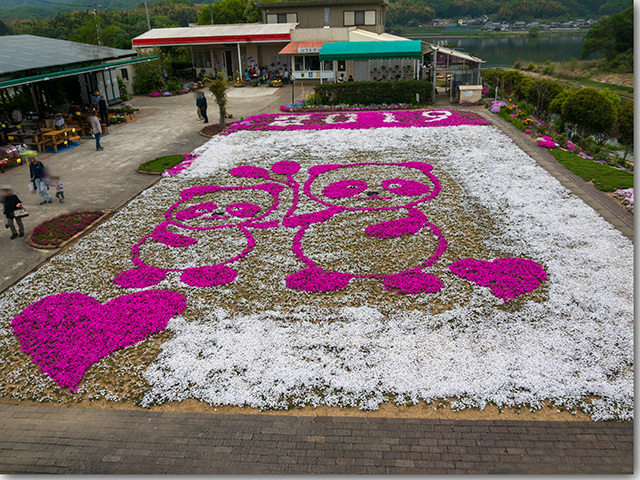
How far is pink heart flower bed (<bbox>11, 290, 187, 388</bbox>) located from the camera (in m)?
8.41

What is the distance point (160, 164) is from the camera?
1919 centimetres

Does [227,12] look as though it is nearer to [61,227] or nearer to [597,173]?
[61,227]

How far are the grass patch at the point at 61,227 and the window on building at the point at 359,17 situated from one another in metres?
39.4

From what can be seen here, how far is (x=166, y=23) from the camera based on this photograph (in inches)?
4636

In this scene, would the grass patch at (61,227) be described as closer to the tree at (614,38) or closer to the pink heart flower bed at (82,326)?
the pink heart flower bed at (82,326)

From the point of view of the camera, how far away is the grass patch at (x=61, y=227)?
13039 millimetres

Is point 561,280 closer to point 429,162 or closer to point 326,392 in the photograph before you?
point 326,392

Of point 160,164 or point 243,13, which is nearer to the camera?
point 160,164

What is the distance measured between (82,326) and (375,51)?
26405 millimetres

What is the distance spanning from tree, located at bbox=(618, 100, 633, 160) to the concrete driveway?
62.3ft

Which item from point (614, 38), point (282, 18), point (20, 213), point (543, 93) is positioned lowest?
point (20, 213)

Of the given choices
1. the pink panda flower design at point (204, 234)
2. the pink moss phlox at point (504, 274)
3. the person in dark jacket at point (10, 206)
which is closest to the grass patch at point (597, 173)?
the pink moss phlox at point (504, 274)

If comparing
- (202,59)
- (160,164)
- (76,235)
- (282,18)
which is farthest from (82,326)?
(282,18)

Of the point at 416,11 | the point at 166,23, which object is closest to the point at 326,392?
the point at 166,23
